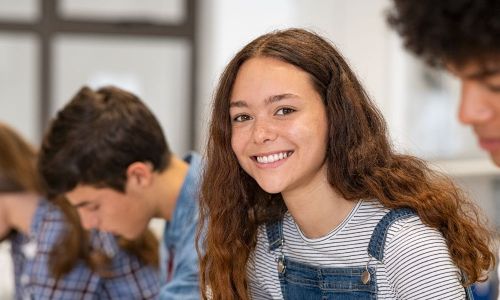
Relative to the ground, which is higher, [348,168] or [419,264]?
[348,168]

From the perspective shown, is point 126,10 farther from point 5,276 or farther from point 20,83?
point 5,276

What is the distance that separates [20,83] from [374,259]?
9.87 ft

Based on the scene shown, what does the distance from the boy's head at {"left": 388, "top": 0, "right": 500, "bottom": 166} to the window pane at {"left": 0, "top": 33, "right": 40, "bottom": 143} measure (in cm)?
337

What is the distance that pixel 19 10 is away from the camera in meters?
4.10

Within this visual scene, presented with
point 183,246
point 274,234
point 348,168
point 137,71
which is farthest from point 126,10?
point 348,168

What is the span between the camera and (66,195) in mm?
2070

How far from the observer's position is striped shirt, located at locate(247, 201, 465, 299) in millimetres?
1401

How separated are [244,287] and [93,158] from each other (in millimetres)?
528

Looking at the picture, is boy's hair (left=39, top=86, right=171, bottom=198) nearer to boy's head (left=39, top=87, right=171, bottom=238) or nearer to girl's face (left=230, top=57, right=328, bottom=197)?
boy's head (left=39, top=87, right=171, bottom=238)

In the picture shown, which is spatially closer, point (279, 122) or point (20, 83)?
point (279, 122)

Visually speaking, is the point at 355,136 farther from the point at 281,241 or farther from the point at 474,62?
the point at 474,62

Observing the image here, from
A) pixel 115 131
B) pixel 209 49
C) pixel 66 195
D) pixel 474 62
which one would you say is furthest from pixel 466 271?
pixel 209 49

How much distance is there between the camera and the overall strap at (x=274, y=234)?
1.64 m

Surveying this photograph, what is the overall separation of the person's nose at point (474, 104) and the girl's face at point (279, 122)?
1.71 ft
